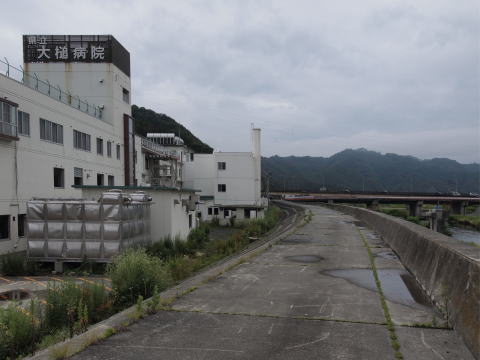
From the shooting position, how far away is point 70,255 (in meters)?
17.4

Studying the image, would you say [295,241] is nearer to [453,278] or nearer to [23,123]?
[453,278]

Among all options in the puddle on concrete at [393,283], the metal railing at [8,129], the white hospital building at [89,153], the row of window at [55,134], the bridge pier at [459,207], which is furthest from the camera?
the bridge pier at [459,207]

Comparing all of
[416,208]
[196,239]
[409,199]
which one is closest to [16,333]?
[196,239]

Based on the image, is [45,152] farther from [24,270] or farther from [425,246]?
[425,246]

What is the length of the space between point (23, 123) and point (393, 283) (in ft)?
73.9

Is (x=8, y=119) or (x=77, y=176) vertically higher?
(x=8, y=119)

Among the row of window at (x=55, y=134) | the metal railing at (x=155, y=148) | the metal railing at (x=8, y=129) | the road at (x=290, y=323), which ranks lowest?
the road at (x=290, y=323)

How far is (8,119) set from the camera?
2141 cm

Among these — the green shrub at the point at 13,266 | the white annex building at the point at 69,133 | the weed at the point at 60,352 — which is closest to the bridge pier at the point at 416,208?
the white annex building at the point at 69,133

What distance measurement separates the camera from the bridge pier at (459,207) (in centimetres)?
8975

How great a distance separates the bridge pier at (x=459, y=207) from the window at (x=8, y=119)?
9247 cm

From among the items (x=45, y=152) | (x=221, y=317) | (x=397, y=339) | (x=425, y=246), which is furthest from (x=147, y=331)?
(x=45, y=152)

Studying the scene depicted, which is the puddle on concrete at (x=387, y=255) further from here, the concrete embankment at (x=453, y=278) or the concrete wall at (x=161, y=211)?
the concrete wall at (x=161, y=211)

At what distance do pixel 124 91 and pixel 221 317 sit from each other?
36.6 metres
